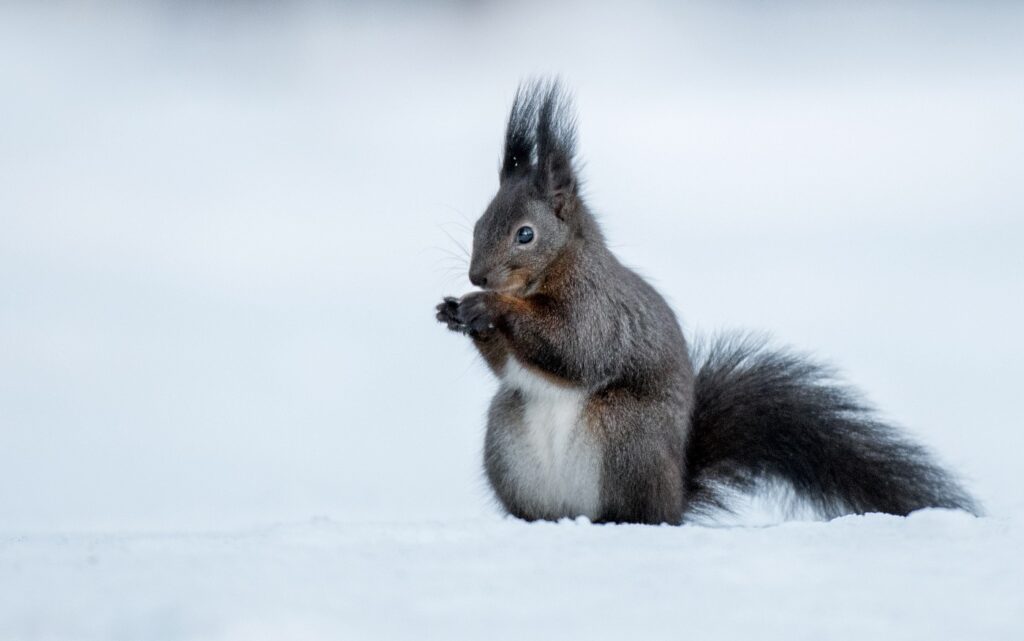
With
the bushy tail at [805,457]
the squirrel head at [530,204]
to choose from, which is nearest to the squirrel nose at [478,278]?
the squirrel head at [530,204]

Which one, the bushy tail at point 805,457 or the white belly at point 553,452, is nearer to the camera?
the white belly at point 553,452

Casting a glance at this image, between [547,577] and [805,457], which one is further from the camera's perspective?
[805,457]

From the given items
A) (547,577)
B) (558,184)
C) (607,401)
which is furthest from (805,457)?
(547,577)

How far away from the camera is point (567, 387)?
2.03m

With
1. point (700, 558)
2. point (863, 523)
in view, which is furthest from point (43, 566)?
point (863, 523)

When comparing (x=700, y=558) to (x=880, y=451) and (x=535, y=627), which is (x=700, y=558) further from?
(x=880, y=451)

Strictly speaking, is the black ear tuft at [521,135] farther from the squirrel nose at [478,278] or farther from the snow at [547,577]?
the snow at [547,577]

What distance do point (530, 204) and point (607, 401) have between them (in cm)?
34

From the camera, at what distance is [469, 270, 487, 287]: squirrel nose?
6.73ft

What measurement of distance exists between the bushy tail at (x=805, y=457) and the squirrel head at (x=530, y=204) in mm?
441

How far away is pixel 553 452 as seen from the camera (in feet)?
6.66

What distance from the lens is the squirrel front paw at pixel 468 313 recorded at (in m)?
1.99

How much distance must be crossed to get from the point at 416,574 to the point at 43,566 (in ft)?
1.13

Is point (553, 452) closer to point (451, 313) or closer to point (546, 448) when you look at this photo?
point (546, 448)
